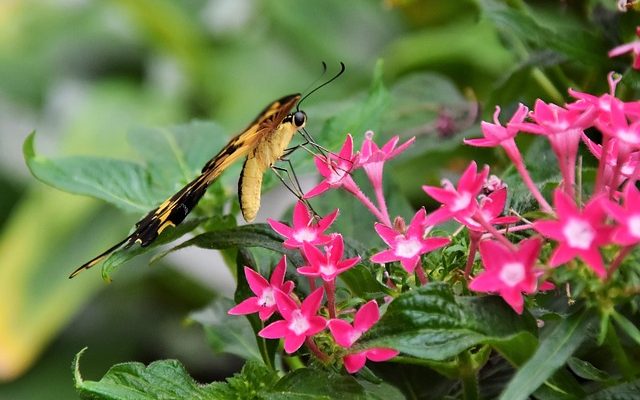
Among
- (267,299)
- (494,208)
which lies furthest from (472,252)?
(267,299)

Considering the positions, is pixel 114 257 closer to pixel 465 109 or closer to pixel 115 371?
pixel 115 371

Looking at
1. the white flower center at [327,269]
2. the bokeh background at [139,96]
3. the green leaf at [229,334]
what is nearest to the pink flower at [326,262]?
the white flower center at [327,269]

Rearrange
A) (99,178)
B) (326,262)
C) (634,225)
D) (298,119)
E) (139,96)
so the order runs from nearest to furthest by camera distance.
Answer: (634,225) < (326,262) < (298,119) < (99,178) < (139,96)

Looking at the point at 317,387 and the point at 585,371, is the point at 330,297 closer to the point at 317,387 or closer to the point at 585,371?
the point at 317,387

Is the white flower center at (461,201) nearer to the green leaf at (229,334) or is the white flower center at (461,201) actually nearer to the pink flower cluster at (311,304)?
the pink flower cluster at (311,304)

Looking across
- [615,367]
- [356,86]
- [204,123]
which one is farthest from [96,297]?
[615,367]

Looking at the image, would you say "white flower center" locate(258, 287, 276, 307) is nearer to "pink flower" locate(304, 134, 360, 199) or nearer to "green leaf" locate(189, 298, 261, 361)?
"pink flower" locate(304, 134, 360, 199)
